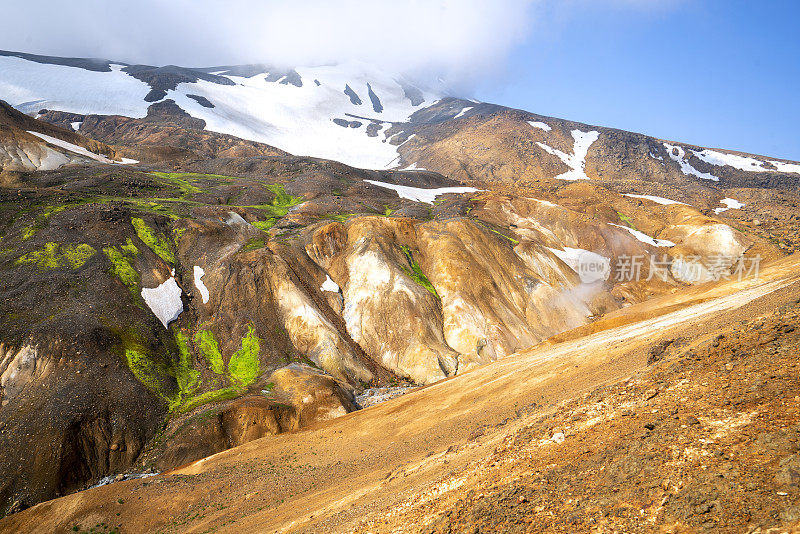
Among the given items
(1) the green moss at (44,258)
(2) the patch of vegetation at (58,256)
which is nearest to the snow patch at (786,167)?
(2) the patch of vegetation at (58,256)

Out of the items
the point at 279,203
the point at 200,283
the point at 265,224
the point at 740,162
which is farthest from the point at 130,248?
the point at 740,162

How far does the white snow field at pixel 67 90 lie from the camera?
5630 inches

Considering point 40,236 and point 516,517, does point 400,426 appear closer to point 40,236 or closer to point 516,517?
point 516,517

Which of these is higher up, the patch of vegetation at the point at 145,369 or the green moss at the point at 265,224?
the green moss at the point at 265,224

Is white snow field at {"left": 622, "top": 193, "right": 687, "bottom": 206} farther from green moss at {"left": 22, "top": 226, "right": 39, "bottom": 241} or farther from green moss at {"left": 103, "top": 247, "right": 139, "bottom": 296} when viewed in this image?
green moss at {"left": 22, "top": 226, "right": 39, "bottom": 241}

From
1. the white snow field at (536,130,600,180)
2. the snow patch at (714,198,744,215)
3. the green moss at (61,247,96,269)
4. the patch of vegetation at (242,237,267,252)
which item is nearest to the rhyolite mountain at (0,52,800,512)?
the patch of vegetation at (242,237,267,252)

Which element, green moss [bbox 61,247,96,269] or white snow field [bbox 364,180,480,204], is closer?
green moss [bbox 61,247,96,269]

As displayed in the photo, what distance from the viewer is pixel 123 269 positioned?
45.5 metres

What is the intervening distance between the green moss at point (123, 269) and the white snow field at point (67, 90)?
442ft

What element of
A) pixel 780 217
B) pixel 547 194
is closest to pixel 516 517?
pixel 547 194

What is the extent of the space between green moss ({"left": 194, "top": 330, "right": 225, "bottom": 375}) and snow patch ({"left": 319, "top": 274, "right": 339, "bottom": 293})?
1603 centimetres

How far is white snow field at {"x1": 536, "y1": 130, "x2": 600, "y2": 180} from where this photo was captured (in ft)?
502

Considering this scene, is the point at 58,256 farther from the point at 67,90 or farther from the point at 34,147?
the point at 67,90

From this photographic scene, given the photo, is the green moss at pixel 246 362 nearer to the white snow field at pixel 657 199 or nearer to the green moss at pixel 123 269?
the green moss at pixel 123 269
